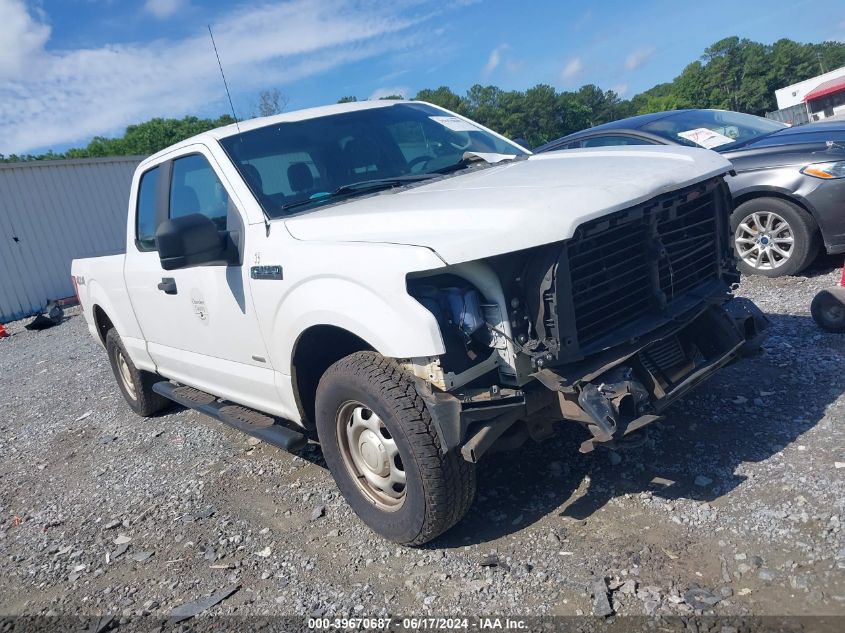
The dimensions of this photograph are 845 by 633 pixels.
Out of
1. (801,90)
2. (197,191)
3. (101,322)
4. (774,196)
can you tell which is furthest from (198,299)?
(801,90)

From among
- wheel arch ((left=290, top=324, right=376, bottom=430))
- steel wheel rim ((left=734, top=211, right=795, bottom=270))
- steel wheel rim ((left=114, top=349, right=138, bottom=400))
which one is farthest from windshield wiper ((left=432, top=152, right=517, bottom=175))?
steel wheel rim ((left=114, top=349, right=138, bottom=400))

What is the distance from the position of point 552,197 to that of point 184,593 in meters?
2.62

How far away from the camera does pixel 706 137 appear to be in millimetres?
6996

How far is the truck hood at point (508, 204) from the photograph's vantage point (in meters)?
2.67

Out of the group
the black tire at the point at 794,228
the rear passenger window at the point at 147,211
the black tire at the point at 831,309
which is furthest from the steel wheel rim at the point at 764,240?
the rear passenger window at the point at 147,211

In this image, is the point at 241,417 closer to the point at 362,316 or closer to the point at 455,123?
the point at 362,316

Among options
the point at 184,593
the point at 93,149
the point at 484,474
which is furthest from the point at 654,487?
the point at 93,149

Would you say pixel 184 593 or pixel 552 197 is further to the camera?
pixel 184 593

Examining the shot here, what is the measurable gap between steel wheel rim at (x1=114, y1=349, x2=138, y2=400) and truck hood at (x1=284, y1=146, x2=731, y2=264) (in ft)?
12.0

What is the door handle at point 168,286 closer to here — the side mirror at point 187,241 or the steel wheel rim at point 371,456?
the side mirror at point 187,241

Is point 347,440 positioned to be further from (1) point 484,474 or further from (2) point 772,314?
(2) point 772,314

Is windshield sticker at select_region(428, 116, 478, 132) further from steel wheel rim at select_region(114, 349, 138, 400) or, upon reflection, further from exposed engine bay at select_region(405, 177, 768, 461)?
steel wheel rim at select_region(114, 349, 138, 400)

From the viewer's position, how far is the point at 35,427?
271 inches

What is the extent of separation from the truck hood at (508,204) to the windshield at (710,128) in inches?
137
